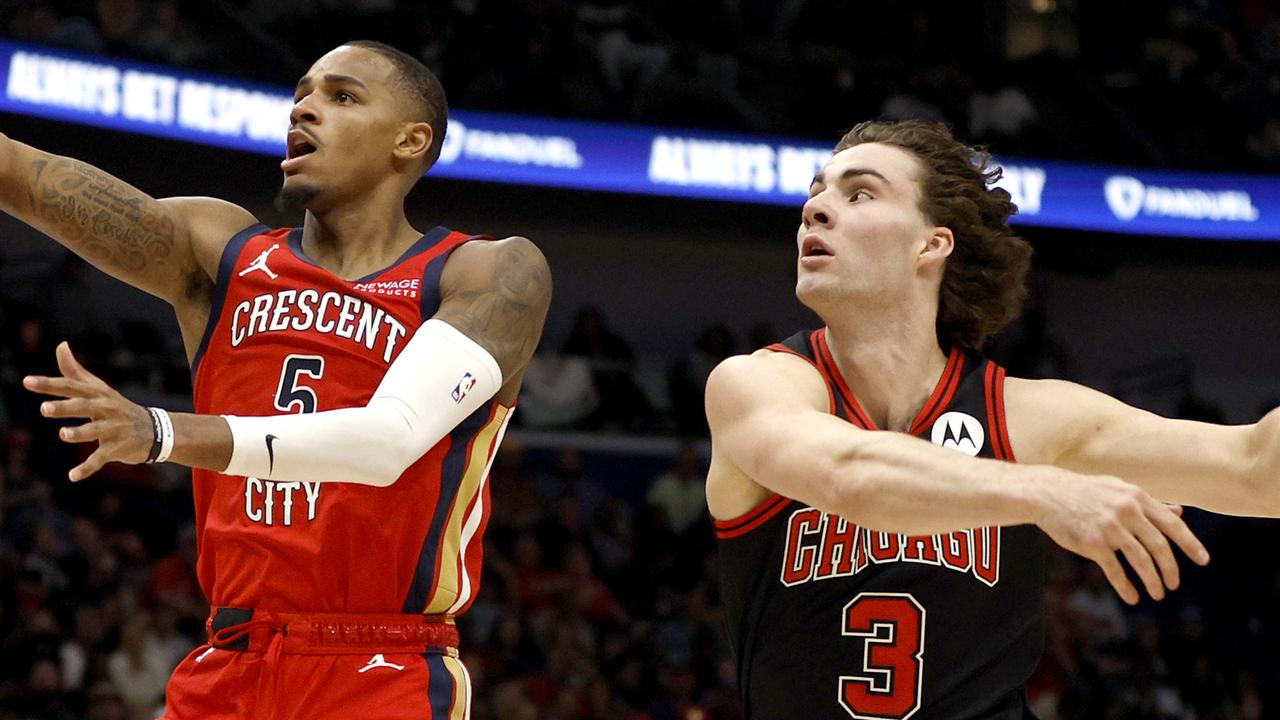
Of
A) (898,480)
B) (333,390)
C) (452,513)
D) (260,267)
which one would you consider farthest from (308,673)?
(898,480)

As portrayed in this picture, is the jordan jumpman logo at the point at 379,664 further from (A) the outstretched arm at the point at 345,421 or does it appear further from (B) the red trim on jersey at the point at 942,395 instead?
(B) the red trim on jersey at the point at 942,395

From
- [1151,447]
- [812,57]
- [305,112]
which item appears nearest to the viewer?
[1151,447]

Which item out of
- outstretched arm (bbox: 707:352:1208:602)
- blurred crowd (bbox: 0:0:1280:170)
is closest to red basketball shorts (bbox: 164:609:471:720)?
outstretched arm (bbox: 707:352:1208:602)

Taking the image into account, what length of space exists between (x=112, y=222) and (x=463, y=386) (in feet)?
3.38

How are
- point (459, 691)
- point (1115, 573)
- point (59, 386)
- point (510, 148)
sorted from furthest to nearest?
point (510, 148) → point (459, 691) → point (59, 386) → point (1115, 573)

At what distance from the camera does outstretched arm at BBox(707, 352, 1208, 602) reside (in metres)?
2.53

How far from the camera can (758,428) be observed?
3.24 meters

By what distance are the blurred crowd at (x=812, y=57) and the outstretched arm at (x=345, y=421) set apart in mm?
9363

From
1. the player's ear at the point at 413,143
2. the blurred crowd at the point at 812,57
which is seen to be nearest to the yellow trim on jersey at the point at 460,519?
the player's ear at the point at 413,143

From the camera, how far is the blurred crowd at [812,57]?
13.3 m

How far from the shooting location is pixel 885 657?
11.2ft

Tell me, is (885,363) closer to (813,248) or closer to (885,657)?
(813,248)

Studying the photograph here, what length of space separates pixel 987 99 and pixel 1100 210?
64.3 inches

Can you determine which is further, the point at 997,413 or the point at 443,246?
the point at 443,246
